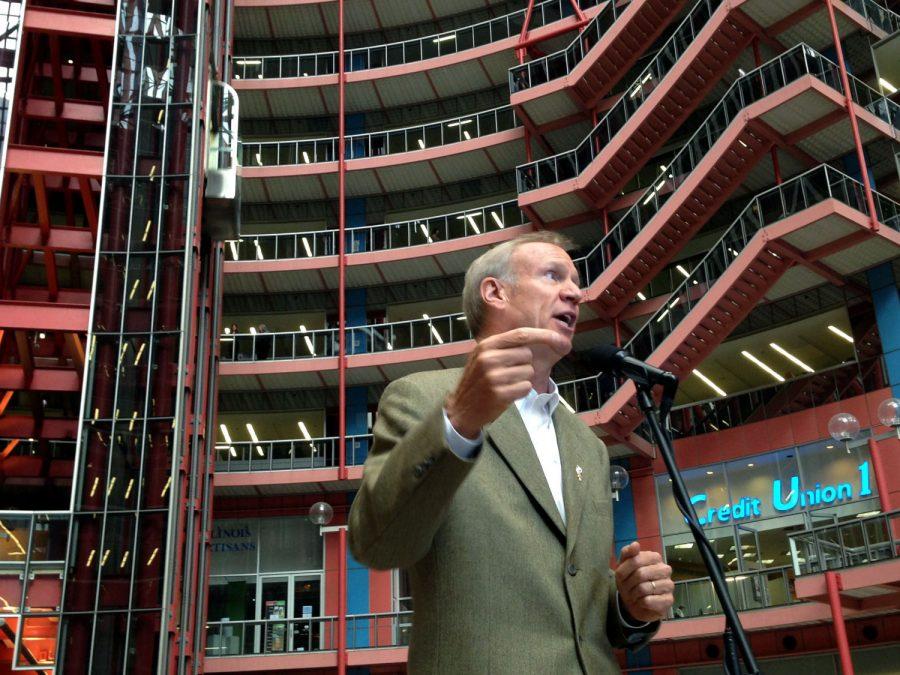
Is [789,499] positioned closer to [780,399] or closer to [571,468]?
[780,399]

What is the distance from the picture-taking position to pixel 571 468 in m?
2.88

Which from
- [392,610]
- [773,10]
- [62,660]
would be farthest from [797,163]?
[62,660]

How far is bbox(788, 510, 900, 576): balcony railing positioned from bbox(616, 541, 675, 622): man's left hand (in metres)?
16.4

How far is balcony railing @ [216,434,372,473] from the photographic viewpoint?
30844mm

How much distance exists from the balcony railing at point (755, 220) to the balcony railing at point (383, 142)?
40.3 feet

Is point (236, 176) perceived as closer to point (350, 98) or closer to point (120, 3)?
point (120, 3)

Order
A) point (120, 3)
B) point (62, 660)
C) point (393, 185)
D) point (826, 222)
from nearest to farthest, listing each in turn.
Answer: point (62, 660) < point (826, 222) < point (120, 3) < point (393, 185)

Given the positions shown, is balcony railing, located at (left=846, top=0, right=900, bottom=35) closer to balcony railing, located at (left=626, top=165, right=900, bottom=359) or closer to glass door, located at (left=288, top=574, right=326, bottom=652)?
balcony railing, located at (left=626, top=165, right=900, bottom=359)

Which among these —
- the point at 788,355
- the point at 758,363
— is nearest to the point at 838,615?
the point at 788,355

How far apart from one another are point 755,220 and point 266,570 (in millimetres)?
18178

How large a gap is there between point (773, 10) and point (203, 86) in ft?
47.6

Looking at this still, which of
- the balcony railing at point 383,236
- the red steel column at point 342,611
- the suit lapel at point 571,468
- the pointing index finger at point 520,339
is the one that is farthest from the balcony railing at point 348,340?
the pointing index finger at point 520,339

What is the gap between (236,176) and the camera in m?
25.0

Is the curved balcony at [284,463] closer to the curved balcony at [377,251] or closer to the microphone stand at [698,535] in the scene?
the curved balcony at [377,251]
